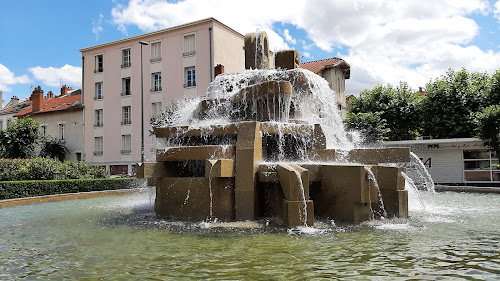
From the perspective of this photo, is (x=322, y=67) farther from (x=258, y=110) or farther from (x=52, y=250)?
(x=52, y=250)

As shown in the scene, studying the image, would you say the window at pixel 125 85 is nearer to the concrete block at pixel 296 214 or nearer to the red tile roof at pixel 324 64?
the red tile roof at pixel 324 64

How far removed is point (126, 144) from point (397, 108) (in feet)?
81.7

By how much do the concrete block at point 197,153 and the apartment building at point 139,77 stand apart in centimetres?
2385

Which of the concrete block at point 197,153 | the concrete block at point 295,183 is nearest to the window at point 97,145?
the concrete block at point 197,153

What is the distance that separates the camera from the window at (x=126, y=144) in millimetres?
36469

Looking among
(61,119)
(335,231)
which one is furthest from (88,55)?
(335,231)

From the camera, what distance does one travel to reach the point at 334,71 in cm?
3847

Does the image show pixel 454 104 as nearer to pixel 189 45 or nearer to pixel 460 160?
pixel 460 160

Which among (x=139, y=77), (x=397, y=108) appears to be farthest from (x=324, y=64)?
(x=139, y=77)

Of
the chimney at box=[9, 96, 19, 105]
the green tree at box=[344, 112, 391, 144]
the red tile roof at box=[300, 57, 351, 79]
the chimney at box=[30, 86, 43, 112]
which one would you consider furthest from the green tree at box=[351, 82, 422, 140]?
the chimney at box=[9, 96, 19, 105]

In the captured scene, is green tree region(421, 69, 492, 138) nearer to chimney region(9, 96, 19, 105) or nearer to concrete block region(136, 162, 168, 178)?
concrete block region(136, 162, 168, 178)

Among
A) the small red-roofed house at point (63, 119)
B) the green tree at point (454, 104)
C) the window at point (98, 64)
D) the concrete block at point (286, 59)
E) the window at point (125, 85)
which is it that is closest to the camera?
the concrete block at point (286, 59)

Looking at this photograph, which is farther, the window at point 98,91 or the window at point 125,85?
the window at point 98,91

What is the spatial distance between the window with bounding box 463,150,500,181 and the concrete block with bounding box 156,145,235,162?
19384mm
